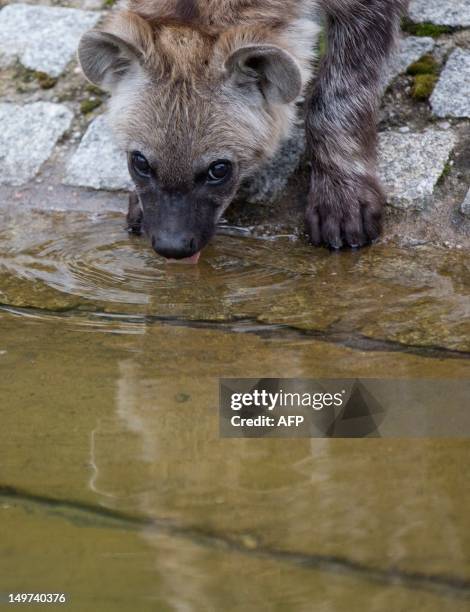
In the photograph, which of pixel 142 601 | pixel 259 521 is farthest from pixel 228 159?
pixel 142 601

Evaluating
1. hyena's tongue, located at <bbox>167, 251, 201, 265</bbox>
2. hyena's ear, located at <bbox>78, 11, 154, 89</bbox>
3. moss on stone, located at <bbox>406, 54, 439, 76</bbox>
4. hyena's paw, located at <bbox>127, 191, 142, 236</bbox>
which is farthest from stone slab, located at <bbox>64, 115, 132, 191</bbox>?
moss on stone, located at <bbox>406, 54, 439, 76</bbox>

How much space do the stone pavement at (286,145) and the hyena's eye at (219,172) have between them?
2.12 ft

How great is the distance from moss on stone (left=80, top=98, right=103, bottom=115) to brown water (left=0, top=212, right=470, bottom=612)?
1619 mm

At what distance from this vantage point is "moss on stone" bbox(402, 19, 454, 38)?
6.48 metres

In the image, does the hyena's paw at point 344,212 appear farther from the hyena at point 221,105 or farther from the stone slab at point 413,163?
the stone slab at point 413,163

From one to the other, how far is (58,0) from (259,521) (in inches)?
213

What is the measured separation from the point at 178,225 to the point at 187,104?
57cm

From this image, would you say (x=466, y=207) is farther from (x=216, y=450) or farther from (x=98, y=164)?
(x=216, y=450)

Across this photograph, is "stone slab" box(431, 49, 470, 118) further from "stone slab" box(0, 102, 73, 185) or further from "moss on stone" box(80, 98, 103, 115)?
"stone slab" box(0, 102, 73, 185)

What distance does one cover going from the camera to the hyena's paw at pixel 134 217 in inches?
231

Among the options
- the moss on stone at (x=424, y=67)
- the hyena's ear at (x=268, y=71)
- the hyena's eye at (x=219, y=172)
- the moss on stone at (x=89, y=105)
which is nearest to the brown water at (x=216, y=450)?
the hyena's eye at (x=219, y=172)

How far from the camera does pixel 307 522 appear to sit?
303 cm

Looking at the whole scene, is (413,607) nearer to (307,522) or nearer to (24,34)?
(307,522)

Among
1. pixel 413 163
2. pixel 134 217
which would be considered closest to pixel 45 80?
pixel 134 217
